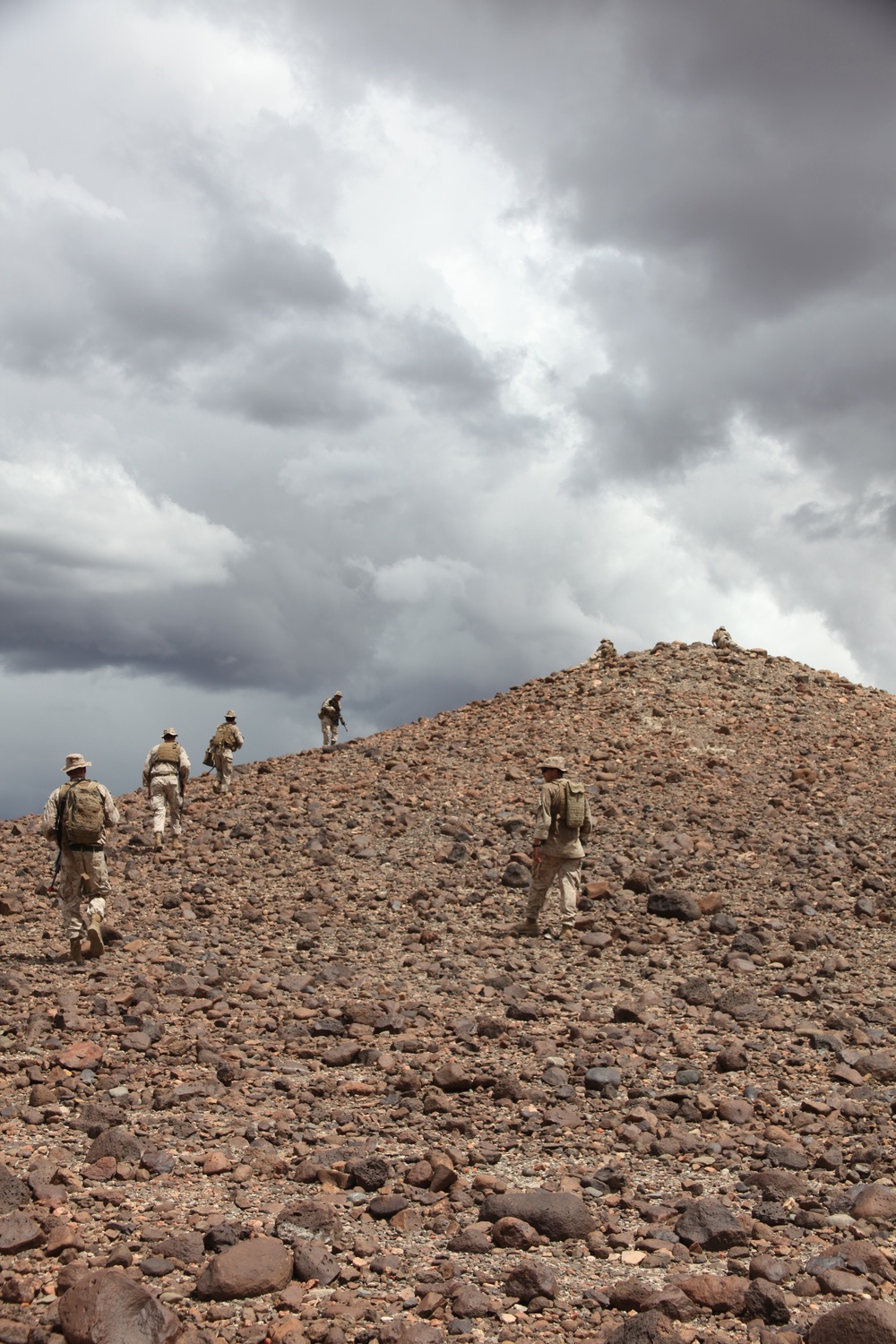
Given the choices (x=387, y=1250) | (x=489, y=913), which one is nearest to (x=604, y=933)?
(x=489, y=913)

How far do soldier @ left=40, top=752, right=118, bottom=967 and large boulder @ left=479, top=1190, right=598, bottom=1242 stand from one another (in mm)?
7618

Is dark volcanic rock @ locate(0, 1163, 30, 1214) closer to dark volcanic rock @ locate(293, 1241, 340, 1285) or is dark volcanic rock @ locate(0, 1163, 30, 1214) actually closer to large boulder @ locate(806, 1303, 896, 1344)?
dark volcanic rock @ locate(293, 1241, 340, 1285)

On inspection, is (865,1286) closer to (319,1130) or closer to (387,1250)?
(387,1250)


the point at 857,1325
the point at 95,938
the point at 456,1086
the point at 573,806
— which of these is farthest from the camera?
the point at 573,806

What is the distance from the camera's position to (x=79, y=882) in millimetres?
12734

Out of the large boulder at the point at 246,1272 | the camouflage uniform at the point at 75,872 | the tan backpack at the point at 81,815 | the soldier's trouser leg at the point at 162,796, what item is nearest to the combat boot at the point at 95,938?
the camouflage uniform at the point at 75,872

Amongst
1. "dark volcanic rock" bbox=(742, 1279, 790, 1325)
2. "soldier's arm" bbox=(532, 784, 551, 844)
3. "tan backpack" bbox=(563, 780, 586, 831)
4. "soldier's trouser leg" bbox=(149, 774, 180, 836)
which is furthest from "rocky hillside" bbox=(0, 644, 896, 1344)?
"tan backpack" bbox=(563, 780, 586, 831)

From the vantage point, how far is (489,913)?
560 inches

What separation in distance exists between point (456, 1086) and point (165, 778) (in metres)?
11.7

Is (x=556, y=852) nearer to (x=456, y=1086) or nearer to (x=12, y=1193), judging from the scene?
(x=456, y=1086)

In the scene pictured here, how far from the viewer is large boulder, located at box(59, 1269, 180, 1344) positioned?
4770 mm

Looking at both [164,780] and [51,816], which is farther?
[164,780]

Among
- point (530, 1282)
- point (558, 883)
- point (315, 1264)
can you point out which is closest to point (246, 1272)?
point (315, 1264)

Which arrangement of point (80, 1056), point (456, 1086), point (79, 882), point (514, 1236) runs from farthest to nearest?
point (79, 882), point (80, 1056), point (456, 1086), point (514, 1236)
